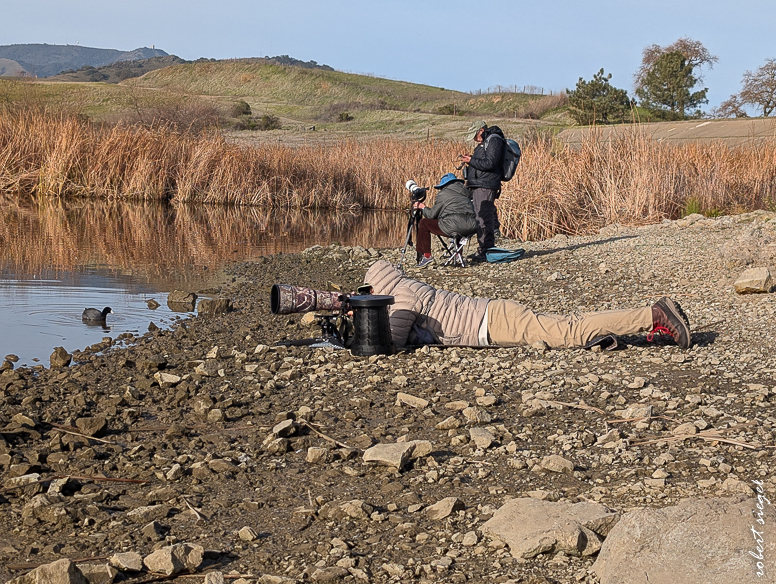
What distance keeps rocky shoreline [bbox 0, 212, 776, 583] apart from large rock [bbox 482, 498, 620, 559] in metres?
0.03

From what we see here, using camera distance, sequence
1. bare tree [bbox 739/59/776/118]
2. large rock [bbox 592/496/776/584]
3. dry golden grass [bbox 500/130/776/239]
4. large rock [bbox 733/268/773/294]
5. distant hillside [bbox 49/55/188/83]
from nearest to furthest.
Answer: large rock [bbox 592/496/776/584] → large rock [bbox 733/268/773/294] → dry golden grass [bbox 500/130/776/239] → bare tree [bbox 739/59/776/118] → distant hillside [bbox 49/55/188/83]

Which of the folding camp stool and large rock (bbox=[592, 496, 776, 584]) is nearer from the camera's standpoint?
large rock (bbox=[592, 496, 776, 584])

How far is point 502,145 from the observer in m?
10.8

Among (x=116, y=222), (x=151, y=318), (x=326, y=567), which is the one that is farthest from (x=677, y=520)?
(x=116, y=222)

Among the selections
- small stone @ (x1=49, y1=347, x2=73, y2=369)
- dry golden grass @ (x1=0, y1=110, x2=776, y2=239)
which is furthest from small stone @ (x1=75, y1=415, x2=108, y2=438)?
dry golden grass @ (x1=0, y1=110, x2=776, y2=239)

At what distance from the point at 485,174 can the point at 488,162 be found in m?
0.28

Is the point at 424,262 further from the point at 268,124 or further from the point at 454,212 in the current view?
the point at 268,124

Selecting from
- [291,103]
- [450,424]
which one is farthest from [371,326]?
[291,103]

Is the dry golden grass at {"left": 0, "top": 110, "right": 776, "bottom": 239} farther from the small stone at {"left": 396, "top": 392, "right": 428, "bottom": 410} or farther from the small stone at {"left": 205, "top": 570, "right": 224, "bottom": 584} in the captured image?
the small stone at {"left": 205, "top": 570, "right": 224, "bottom": 584}

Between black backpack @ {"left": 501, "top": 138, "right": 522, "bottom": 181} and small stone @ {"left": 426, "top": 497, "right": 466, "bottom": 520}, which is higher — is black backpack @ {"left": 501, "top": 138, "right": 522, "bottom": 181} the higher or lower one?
the higher one

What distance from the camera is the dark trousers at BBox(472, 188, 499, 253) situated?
11109 mm

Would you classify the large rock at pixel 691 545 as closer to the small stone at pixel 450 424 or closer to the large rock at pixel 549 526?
the large rock at pixel 549 526

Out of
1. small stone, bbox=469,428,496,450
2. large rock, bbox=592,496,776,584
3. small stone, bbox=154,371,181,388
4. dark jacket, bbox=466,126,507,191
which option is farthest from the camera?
dark jacket, bbox=466,126,507,191

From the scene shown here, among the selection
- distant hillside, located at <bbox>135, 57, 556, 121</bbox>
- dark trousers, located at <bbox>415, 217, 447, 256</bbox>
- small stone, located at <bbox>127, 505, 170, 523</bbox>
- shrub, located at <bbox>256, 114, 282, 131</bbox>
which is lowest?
small stone, located at <bbox>127, 505, 170, 523</bbox>
